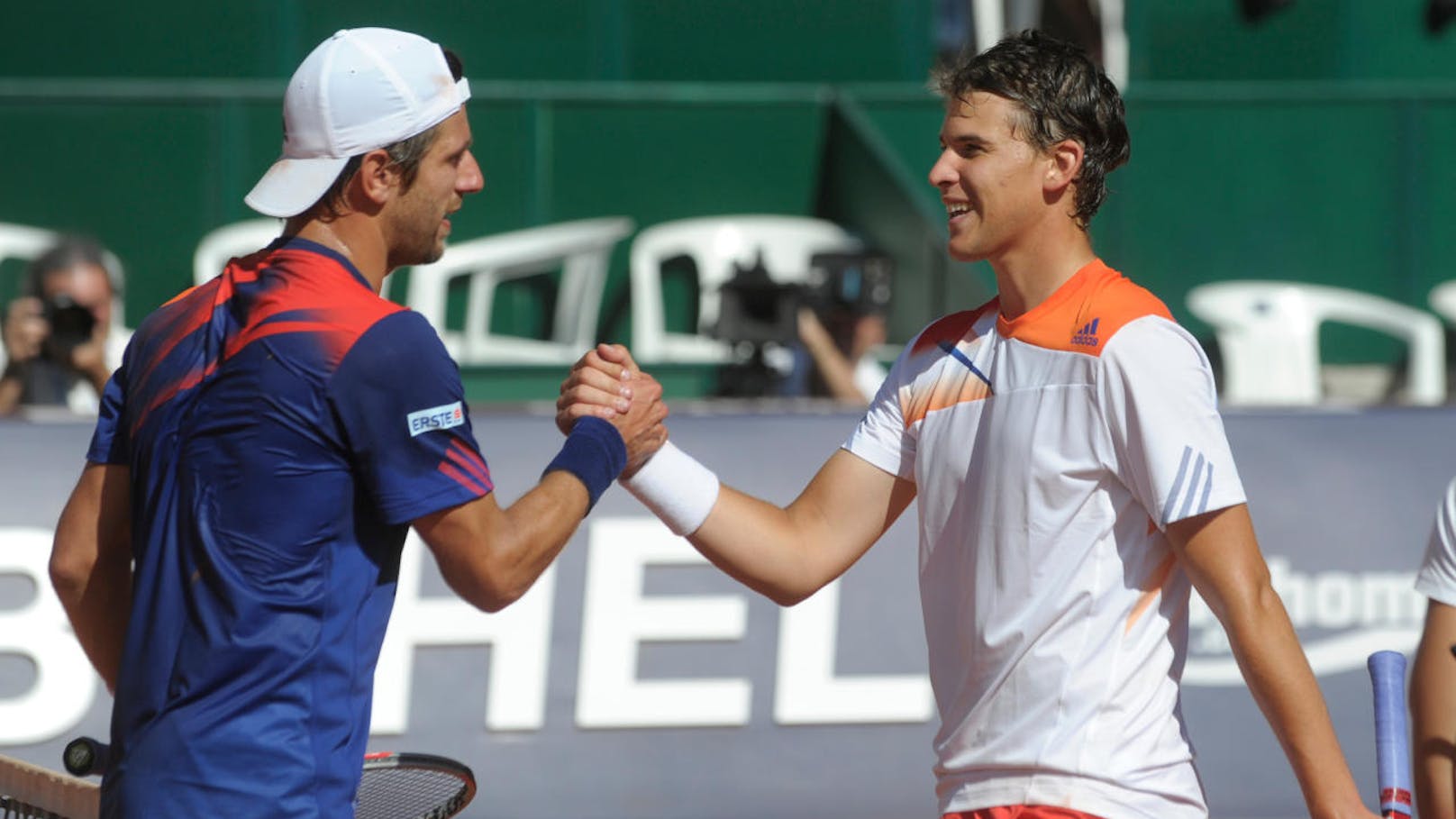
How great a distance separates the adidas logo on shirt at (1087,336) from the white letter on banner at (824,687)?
2542mm

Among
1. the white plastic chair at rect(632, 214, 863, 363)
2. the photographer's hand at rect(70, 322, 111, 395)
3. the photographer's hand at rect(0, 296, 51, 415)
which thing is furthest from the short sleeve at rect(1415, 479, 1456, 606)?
the white plastic chair at rect(632, 214, 863, 363)

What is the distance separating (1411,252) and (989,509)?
323 inches

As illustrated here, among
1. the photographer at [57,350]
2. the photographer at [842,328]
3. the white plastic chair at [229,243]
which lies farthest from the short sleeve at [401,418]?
the white plastic chair at [229,243]

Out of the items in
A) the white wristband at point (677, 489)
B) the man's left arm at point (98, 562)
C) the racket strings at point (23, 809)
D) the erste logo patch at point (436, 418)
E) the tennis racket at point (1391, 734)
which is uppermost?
the erste logo patch at point (436, 418)

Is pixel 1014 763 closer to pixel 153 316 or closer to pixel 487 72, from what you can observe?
pixel 153 316

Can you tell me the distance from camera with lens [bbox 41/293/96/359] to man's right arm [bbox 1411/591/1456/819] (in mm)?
5640

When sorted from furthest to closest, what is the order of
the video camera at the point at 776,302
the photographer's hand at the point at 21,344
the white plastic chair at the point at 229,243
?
the white plastic chair at the point at 229,243 → the video camera at the point at 776,302 → the photographer's hand at the point at 21,344

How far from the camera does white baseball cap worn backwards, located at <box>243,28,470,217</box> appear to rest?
9.11 feet

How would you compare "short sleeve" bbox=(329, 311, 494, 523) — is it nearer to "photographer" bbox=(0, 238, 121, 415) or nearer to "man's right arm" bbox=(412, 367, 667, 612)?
"man's right arm" bbox=(412, 367, 667, 612)

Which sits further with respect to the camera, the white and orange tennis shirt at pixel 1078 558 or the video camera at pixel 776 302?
the video camera at pixel 776 302

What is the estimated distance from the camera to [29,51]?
11.5m

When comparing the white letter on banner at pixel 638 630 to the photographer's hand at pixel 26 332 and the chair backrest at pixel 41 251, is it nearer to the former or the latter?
the photographer's hand at pixel 26 332

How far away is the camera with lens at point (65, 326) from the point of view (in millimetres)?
7453

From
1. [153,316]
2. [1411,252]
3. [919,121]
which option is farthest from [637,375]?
[1411,252]
